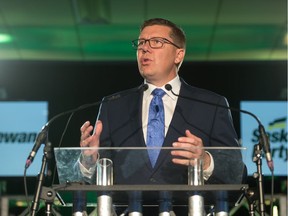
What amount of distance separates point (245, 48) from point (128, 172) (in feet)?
16.2

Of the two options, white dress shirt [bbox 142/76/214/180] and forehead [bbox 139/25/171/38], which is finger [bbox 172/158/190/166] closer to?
white dress shirt [bbox 142/76/214/180]

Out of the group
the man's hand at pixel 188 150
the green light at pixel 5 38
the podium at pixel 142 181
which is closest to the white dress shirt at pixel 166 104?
the podium at pixel 142 181

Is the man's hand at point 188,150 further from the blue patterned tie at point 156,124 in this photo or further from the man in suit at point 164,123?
the blue patterned tie at point 156,124

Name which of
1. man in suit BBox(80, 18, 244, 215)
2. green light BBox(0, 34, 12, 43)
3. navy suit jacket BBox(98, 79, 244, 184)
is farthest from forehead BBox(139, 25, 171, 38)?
green light BBox(0, 34, 12, 43)

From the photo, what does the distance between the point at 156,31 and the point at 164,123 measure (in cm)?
41

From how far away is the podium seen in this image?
2377mm

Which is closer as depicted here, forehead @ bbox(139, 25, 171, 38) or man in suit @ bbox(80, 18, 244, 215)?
man in suit @ bbox(80, 18, 244, 215)

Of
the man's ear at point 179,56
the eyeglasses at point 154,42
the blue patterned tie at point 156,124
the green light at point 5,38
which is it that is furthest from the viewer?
the green light at point 5,38

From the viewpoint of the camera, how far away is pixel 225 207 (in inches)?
98.2

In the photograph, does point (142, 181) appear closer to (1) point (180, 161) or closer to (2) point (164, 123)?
(1) point (180, 161)

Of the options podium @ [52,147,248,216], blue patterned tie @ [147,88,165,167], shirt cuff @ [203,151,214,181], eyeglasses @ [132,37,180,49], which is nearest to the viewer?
podium @ [52,147,248,216]

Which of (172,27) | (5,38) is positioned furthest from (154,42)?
(5,38)

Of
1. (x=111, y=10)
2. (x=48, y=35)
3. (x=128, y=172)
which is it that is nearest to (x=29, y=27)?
(x=48, y=35)

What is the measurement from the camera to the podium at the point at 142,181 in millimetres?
2377
